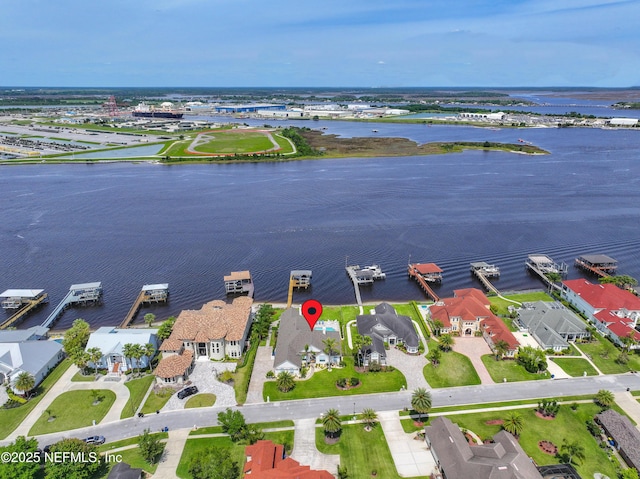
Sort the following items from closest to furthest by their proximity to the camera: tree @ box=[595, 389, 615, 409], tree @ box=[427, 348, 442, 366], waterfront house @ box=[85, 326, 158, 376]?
tree @ box=[595, 389, 615, 409]
waterfront house @ box=[85, 326, 158, 376]
tree @ box=[427, 348, 442, 366]

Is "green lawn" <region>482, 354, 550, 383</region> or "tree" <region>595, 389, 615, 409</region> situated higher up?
"tree" <region>595, 389, 615, 409</region>

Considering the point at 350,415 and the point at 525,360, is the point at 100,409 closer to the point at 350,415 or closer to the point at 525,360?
the point at 350,415

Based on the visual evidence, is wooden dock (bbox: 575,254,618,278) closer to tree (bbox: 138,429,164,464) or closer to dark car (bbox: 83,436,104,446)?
tree (bbox: 138,429,164,464)

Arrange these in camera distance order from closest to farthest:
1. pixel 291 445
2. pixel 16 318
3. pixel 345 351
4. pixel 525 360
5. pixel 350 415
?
pixel 291 445, pixel 350 415, pixel 525 360, pixel 345 351, pixel 16 318

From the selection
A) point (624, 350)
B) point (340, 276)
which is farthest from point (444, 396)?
point (340, 276)

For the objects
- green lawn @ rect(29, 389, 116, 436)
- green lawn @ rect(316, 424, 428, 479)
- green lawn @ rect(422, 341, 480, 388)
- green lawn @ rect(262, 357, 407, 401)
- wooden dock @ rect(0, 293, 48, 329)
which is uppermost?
green lawn @ rect(422, 341, 480, 388)

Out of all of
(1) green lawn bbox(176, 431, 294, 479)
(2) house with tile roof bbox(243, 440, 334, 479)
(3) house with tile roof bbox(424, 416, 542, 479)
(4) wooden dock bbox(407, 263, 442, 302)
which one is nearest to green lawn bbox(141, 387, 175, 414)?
(1) green lawn bbox(176, 431, 294, 479)

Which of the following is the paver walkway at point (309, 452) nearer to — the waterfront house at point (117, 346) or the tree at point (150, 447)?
the tree at point (150, 447)

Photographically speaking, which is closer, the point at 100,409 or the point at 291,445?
the point at 291,445
